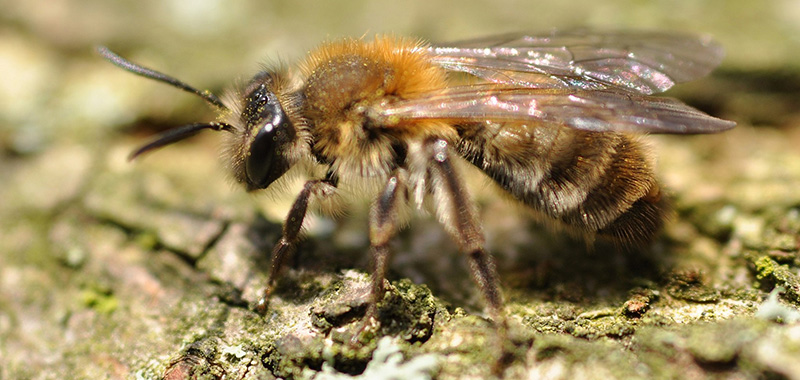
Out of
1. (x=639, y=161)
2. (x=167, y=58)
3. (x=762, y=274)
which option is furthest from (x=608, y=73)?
(x=167, y=58)

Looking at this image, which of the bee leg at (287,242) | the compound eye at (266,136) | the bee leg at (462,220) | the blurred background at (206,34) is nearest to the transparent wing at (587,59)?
the bee leg at (462,220)

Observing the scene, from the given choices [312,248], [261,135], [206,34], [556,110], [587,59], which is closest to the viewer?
[556,110]

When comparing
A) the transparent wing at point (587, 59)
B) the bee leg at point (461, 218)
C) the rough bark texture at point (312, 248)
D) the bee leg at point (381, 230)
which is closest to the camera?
the rough bark texture at point (312, 248)

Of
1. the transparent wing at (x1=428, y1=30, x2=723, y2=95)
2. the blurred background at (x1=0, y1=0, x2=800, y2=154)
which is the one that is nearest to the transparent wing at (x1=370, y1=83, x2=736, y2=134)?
the transparent wing at (x1=428, y1=30, x2=723, y2=95)

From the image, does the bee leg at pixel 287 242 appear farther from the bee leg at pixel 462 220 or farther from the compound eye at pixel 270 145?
the bee leg at pixel 462 220

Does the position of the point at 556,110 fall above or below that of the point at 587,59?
below

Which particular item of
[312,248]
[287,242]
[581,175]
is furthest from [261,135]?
[581,175]

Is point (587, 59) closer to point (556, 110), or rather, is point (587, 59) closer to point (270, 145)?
point (556, 110)
